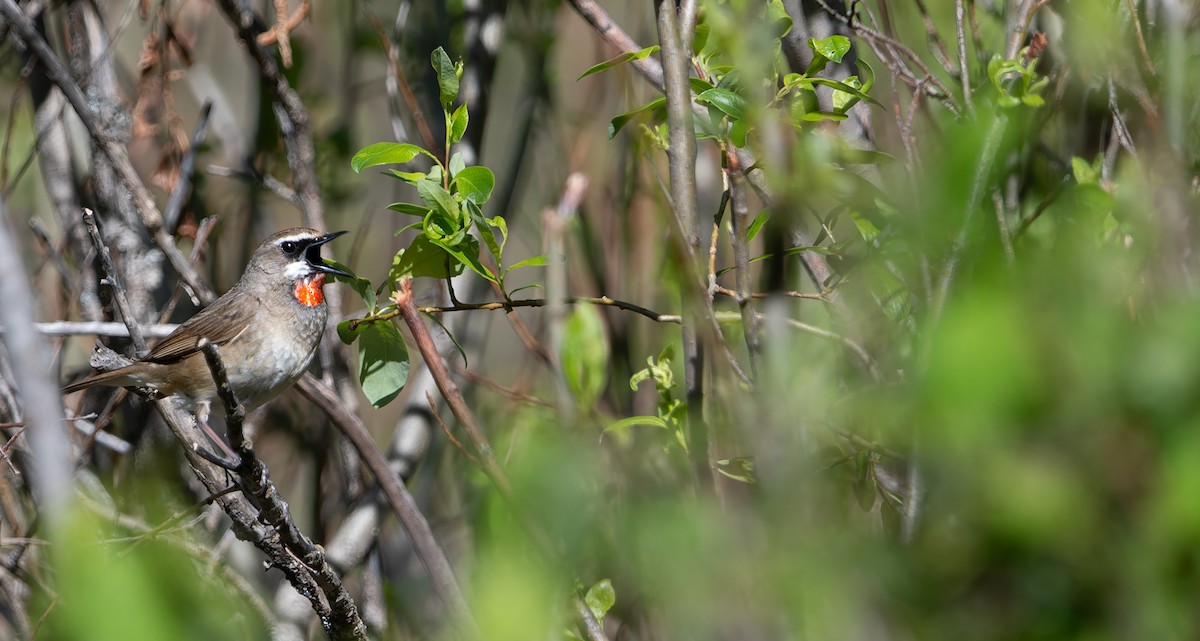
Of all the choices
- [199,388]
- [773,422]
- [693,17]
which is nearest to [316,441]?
[199,388]

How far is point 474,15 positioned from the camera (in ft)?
14.4

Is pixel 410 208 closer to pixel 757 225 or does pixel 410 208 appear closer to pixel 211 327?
pixel 757 225

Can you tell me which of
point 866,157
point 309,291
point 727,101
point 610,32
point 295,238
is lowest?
point 309,291

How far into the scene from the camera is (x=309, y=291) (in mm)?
4367

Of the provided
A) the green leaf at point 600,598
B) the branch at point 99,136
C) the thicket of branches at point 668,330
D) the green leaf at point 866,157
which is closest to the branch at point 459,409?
the thicket of branches at point 668,330

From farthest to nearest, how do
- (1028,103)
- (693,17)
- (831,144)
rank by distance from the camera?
1. (1028,103)
2. (693,17)
3. (831,144)

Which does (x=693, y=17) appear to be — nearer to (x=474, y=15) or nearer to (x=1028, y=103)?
(x=1028, y=103)

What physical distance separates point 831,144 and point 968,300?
1105 millimetres

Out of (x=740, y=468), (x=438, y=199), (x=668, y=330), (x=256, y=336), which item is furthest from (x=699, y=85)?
(x=256, y=336)

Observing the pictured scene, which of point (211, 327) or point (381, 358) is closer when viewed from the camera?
point (381, 358)

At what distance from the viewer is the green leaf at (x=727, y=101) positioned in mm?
2191

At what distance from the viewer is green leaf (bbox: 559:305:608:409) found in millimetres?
1892

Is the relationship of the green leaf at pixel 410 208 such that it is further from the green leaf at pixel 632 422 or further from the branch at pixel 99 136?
the branch at pixel 99 136

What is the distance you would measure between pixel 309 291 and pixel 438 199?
81.7 inches
